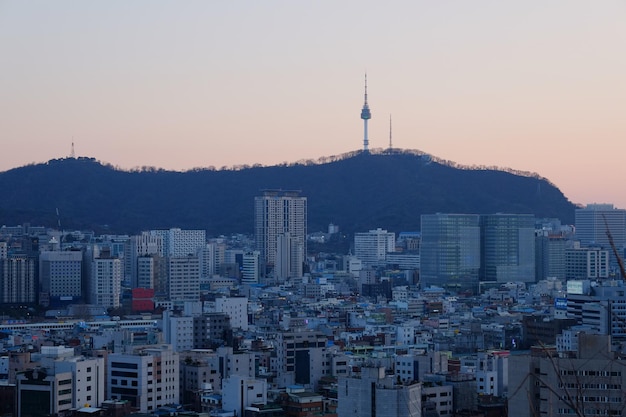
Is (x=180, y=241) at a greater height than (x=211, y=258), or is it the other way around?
(x=180, y=241)

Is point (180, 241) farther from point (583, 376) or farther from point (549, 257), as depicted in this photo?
point (583, 376)

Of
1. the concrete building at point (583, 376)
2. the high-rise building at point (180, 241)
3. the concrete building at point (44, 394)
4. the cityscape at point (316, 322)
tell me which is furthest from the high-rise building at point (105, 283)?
the concrete building at point (583, 376)

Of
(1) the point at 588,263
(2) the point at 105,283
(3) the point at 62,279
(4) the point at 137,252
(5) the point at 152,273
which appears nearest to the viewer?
(2) the point at 105,283

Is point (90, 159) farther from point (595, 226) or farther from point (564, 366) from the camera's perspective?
point (564, 366)

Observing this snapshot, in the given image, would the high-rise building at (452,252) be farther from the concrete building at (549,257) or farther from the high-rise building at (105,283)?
the high-rise building at (105,283)

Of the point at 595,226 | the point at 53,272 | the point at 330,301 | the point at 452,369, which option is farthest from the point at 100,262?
the point at 595,226

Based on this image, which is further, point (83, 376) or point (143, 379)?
point (143, 379)

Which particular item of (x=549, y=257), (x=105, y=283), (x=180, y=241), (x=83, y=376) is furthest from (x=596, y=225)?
(x=83, y=376)
